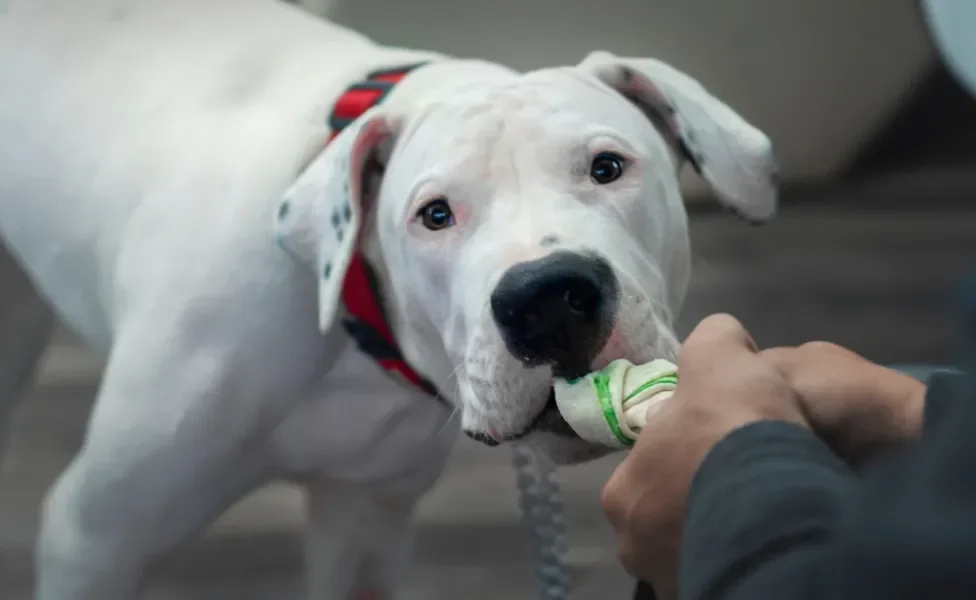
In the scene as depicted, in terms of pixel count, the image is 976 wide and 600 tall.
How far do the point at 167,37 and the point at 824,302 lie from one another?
134 cm

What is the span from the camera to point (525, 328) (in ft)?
2.27

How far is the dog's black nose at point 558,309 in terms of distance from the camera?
68cm

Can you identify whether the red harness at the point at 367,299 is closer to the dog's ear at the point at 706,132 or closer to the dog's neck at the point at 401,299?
the dog's neck at the point at 401,299

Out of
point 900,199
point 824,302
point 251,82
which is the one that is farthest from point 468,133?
point 900,199

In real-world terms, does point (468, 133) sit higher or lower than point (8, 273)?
higher

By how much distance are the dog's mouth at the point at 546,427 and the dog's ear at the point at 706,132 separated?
0.27 metres

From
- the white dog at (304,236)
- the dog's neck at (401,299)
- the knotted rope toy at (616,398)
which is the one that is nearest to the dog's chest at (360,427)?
the white dog at (304,236)

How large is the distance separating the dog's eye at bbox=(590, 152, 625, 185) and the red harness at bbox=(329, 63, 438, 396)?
0.24 meters

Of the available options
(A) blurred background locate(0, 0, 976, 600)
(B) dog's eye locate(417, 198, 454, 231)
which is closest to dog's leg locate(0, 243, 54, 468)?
(A) blurred background locate(0, 0, 976, 600)

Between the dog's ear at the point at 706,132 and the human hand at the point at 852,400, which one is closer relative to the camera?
the human hand at the point at 852,400

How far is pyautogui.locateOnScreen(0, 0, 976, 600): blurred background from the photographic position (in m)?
1.64

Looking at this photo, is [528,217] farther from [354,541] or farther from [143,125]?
[354,541]

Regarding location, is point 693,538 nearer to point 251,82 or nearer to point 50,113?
point 251,82

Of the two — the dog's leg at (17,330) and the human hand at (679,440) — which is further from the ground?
the human hand at (679,440)
